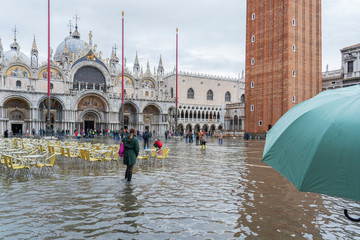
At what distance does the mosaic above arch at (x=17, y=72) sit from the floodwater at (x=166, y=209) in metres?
33.3

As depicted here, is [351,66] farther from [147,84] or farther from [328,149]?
[328,149]

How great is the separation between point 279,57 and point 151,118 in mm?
21857

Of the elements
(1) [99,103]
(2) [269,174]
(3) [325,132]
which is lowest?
(2) [269,174]

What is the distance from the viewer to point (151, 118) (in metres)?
46.2

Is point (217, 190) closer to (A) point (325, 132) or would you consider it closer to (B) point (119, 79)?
(A) point (325, 132)

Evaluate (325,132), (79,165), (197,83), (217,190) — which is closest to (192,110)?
(197,83)

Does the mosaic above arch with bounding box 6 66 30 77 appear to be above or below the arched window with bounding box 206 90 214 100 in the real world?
above

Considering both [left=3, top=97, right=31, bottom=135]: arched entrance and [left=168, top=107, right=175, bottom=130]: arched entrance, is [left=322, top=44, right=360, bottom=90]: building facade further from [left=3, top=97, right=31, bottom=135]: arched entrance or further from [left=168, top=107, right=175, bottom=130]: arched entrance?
[left=3, top=97, right=31, bottom=135]: arched entrance

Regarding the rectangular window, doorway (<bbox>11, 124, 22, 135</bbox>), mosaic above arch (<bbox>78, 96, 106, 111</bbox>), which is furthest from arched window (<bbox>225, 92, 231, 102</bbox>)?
doorway (<bbox>11, 124, 22, 135</bbox>)

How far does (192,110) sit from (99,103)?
1980 cm

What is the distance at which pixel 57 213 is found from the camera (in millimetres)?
4988

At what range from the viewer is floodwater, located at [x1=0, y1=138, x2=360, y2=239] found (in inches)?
166

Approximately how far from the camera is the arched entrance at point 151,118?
150ft

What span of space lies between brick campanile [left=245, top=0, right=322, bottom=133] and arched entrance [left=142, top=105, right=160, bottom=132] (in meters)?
15.2
